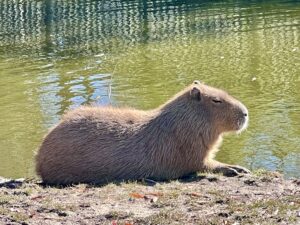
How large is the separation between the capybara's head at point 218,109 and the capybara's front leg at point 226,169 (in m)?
0.38

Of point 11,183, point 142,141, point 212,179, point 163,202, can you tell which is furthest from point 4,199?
point 212,179

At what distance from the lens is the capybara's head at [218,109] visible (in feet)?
22.7

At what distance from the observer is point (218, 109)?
6988mm

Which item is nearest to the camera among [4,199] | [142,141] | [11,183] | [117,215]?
[117,215]

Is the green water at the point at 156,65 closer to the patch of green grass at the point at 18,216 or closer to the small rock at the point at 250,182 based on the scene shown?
the small rock at the point at 250,182

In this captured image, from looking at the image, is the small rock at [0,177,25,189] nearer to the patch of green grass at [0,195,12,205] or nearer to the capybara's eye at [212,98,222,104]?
the patch of green grass at [0,195,12,205]

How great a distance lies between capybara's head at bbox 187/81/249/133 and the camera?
6.93 m

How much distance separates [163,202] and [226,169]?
4.80ft

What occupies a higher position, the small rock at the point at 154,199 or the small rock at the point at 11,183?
the small rock at the point at 154,199

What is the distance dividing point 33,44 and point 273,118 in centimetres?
972

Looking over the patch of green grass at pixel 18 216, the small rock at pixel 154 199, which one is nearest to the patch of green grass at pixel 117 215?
the small rock at pixel 154 199

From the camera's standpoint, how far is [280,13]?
1811cm

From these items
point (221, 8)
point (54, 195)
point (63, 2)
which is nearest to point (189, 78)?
point (54, 195)

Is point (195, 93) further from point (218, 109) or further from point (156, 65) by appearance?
point (156, 65)
